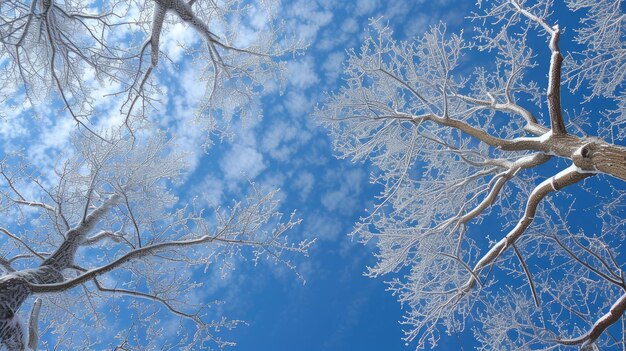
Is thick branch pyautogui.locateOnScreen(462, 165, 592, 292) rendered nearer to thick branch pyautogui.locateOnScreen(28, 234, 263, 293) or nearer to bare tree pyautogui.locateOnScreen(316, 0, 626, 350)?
bare tree pyautogui.locateOnScreen(316, 0, 626, 350)

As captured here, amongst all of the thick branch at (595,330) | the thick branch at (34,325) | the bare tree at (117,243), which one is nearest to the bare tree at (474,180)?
the thick branch at (595,330)

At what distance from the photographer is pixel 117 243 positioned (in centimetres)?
790

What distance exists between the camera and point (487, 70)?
7.93 m

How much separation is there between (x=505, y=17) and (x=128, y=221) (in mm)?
7464

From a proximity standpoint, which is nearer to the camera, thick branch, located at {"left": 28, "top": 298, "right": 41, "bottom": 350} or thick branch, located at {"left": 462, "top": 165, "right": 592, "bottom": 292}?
thick branch, located at {"left": 462, "top": 165, "right": 592, "bottom": 292}

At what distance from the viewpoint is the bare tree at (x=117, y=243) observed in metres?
→ 5.85

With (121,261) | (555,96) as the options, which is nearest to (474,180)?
(555,96)

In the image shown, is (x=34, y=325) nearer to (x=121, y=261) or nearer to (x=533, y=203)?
(x=121, y=261)

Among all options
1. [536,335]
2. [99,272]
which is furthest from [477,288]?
[99,272]

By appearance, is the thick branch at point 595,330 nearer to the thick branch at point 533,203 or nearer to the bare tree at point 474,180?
the bare tree at point 474,180

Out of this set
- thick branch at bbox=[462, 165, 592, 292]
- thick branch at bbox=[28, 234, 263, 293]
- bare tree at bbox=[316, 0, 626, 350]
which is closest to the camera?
thick branch at bbox=[462, 165, 592, 292]

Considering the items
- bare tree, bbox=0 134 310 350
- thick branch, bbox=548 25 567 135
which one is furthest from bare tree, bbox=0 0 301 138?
thick branch, bbox=548 25 567 135

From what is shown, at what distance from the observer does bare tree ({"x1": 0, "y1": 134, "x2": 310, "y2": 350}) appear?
5.85 metres

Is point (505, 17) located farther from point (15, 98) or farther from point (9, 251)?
point (9, 251)
